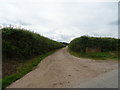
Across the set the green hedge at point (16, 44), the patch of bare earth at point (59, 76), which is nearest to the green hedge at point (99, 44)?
the patch of bare earth at point (59, 76)

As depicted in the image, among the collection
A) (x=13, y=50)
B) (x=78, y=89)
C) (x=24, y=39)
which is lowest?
(x=78, y=89)

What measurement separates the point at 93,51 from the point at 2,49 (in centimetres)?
1013

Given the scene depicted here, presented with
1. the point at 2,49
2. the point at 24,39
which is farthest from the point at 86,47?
the point at 2,49

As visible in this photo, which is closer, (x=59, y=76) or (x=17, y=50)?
(x=59, y=76)

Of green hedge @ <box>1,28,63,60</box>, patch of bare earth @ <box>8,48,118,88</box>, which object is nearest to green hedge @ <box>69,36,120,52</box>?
patch of bare earth @ <box>8,48,118,88</box>

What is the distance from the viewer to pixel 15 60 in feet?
22.6

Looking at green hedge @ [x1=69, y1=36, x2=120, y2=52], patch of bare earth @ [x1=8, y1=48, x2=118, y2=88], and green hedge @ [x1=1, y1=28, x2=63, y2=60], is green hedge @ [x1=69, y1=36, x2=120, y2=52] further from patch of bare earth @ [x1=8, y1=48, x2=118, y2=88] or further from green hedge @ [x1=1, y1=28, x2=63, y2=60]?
green hedge @ [x1=1, y1=28, x2=63, y2=60]

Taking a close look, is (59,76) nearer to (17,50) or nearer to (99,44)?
(17,50)

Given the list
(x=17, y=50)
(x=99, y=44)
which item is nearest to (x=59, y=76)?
(x=17, y=50)

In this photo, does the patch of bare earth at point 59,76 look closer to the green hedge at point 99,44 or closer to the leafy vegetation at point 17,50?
the leafy vegetation at point 17,50

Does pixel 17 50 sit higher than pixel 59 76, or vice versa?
pixel 17 50

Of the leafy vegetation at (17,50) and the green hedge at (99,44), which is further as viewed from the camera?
the green hedge at (99,44)

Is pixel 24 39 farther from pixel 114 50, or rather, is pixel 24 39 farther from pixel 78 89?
pixel 114 50

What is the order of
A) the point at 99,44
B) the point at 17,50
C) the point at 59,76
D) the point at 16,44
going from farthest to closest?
the point at 99,44, the point at 16,44, the point at 17,50, the point at 59,76
